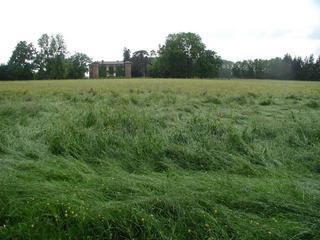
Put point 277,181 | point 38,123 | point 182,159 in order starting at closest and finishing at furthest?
point 277,181 < point 182,159 < point 38,123

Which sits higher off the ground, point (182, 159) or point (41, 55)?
point (41, 55)

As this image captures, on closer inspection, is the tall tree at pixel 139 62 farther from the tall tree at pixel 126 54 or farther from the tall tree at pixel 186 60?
the tall tree at pixel 186 60

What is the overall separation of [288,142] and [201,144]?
5.98ft

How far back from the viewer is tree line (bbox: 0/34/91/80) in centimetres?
8375

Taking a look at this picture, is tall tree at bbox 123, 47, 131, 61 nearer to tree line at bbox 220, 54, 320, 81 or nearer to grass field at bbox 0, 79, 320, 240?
tree line at bbox 220, 54, 320, 81

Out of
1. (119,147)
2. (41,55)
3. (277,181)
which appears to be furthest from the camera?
(41,55)

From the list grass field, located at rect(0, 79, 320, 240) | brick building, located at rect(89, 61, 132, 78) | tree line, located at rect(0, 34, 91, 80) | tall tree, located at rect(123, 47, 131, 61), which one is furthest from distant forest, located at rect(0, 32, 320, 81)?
grass field, located at rect(0, 79, 320, 240)

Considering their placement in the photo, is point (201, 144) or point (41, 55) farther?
point (41, 55)

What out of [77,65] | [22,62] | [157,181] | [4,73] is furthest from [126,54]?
[157,181]

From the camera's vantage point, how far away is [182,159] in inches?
236

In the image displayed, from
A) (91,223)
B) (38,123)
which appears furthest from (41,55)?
(91,223)

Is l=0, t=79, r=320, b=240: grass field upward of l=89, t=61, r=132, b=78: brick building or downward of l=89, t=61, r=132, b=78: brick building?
downward

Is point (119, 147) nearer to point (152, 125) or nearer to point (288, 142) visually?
point (152, 125)

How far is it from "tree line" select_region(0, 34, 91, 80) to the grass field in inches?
3127
